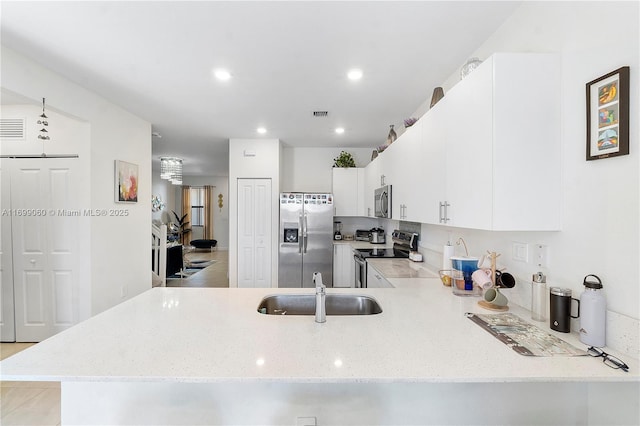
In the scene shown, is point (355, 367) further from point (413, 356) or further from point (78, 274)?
point (78, 274)

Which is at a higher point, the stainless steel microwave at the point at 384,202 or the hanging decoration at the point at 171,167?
the hanging decoration at the point at 171,167

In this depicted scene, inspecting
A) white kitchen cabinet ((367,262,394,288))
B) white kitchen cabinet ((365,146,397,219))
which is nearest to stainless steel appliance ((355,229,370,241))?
white kitchen cabinet ((365,146,397,219))

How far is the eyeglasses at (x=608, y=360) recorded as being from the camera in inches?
39.3

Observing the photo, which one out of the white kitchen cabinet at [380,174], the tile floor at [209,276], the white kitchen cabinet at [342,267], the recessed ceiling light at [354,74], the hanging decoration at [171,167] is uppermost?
the recessed ceiling light at [354,74]

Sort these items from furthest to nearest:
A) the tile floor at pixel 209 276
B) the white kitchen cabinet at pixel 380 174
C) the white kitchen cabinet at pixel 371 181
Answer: the tile floor at pixel 209 276 → the white kitchen cabinet at pixel 371 181 → the white kitchen cabinet at pixel 380 174

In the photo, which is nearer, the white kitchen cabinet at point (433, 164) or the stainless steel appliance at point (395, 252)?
the white kitchen cabinet at point (433, 164)

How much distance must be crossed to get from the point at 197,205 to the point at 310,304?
9664 millimetres

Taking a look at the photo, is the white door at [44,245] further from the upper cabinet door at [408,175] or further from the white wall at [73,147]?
the upper cabinet door at [408,175]

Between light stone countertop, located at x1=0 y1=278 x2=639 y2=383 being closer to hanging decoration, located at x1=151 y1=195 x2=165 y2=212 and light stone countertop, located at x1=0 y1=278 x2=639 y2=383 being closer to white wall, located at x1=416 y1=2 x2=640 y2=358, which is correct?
white wall, located at x1=416 y1=2 x2=640 y2=358

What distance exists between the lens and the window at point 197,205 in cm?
1053

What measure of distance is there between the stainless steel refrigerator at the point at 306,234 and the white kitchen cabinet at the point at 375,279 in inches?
59.7

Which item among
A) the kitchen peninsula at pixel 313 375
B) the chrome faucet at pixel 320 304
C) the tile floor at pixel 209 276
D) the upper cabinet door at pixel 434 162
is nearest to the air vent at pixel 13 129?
the kitchen peninsula at pixel 313 375

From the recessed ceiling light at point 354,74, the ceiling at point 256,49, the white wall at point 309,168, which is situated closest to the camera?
the ceiling at point 256,49

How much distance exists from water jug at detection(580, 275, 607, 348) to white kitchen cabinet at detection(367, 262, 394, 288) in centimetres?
135
